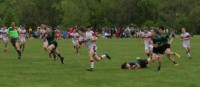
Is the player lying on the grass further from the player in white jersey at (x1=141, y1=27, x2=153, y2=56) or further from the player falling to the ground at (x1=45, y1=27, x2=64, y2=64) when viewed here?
the player in white jersey at (x1=141, y1=27, x2=153, y2=56)

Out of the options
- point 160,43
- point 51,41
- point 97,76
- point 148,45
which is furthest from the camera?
point 148,45

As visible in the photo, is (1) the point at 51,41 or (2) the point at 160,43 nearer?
(2) the point at 160,43

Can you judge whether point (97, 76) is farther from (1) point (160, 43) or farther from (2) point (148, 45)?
(2) point (148, 45)

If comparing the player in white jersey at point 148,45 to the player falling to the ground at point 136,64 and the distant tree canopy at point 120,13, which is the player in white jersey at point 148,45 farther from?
the distant tree canopy at point 120,13

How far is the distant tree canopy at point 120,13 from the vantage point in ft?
326

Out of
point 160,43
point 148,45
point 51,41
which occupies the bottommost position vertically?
point 148,45

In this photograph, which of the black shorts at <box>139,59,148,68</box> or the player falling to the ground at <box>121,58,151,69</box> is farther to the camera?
the black shorts at <box>139,59,148,68</box>

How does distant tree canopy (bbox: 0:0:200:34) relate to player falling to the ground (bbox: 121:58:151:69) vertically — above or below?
above

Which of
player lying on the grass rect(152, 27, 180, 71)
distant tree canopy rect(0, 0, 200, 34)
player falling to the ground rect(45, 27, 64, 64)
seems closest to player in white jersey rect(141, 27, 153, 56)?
player falling to the ground rect(45, 27, 64, 64)

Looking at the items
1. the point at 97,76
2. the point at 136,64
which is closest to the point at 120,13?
the point at 136,64

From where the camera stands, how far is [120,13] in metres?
103

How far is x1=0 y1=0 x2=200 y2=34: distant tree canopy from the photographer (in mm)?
99312

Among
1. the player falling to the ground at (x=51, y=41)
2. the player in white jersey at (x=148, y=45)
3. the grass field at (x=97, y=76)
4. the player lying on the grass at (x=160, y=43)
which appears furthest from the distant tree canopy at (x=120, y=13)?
the player lying on the grass at (x=160, y=43)

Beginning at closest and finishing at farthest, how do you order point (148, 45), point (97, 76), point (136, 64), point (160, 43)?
point (97, 76)
point (160, 43)
point (136, 64)
point (148, 45)
